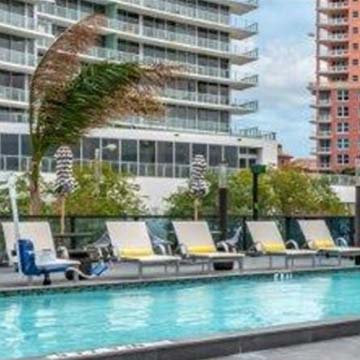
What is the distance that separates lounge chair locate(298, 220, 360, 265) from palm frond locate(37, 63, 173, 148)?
4629mm

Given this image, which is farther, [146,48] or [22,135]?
[146,48]

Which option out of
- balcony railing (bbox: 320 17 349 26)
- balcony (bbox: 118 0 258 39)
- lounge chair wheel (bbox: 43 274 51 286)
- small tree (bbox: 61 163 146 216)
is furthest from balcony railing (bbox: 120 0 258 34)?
lounge chair wheel (bbox: 43 274 51 286)

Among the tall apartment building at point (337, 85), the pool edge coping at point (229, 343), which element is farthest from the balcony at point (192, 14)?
the pool edge coping at point (229, 343)

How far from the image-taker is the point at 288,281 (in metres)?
17.3

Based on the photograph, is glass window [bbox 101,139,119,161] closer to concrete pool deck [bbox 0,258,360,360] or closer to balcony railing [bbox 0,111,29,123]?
balcony railing [bbox 0,111,29,123]

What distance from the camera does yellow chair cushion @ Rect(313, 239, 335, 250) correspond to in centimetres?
1989

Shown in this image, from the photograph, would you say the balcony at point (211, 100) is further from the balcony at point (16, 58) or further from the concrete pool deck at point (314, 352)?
the concrete pool deck at point (314, 352)

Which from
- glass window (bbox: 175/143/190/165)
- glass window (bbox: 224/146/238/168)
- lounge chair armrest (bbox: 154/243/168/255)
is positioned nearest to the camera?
lounge chair armrest (bbox: 154/243/168/255)

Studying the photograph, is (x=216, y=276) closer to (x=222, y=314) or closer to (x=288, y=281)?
(x=288, y=281)

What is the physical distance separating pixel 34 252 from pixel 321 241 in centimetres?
805

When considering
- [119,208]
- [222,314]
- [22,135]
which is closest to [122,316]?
[222,314]

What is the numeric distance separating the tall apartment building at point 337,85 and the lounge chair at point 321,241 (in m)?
109

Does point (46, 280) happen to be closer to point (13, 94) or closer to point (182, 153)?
point (13, 94)

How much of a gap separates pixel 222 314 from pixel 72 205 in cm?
2584
